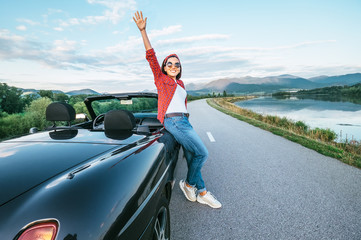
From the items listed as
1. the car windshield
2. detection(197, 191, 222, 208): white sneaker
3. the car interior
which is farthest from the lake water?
the car interior

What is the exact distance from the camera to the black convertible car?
2.76 feet

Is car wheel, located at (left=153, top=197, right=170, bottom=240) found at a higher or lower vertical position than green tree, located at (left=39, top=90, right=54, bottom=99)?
lower

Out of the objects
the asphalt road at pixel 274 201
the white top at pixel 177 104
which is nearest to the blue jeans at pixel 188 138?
the white top at pixel 177 104

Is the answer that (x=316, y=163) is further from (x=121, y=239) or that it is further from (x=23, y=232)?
(x=23, y=232)

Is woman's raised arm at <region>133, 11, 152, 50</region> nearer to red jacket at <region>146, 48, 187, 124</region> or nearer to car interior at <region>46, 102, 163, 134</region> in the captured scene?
red jacket at <region>146, 48, 187, 124</region>

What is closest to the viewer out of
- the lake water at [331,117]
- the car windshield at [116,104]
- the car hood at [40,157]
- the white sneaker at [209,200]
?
→ the car hood at [40,157]

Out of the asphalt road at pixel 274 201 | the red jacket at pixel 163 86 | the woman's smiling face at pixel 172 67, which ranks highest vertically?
the woman's smiling face at pixel 172 67

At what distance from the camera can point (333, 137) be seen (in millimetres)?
7879

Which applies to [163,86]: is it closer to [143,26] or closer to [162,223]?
[143,26]

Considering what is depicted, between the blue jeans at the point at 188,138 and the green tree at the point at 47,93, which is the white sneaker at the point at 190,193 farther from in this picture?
the green tree at the point at 47,93

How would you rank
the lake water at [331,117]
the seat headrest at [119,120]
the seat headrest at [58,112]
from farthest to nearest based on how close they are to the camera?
the lake water at [331,117], the seat headrest at [58,112], the seat headrest at [119,120]

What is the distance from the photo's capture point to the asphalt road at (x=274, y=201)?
84.7 inches

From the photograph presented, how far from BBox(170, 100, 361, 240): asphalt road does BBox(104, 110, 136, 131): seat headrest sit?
128cm

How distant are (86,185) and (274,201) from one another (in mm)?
2649
